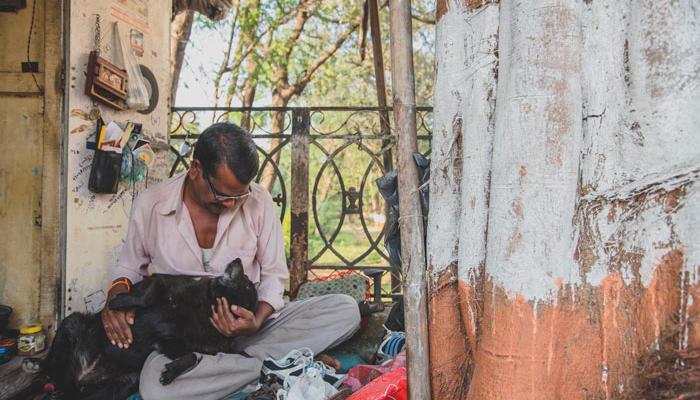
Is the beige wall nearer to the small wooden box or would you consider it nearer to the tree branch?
the small wooden box

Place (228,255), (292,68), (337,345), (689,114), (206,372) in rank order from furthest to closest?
1. (292,68)
2. (337,345)
3. (228,255)
4. (206,372)
5. (689,114)

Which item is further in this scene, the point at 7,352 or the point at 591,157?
the point at 7,352

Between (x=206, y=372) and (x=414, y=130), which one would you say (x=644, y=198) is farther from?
(x=206, y=372)

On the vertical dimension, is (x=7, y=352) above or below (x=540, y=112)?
below

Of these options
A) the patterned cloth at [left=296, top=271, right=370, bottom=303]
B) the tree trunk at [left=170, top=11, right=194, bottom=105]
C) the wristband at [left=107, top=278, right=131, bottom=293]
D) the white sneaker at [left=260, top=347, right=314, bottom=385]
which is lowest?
the white sneaker at [left=260, top=347, right=314, bottom=385]

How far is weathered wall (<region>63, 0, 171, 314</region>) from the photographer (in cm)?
367

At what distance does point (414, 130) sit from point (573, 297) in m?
0.77

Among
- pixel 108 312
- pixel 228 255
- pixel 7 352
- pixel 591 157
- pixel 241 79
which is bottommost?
pixel 7 352

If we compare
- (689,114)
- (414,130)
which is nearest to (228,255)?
(414,130)

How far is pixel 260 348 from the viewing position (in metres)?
3.07

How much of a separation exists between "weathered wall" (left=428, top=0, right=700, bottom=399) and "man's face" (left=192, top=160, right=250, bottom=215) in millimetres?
1617

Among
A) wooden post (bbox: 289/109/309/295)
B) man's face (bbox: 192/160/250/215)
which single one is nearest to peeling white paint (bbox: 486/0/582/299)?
man's face (bbox: 192/160/250/215)

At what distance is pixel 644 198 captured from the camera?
1.45m

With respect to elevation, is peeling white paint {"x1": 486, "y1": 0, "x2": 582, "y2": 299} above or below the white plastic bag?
above
